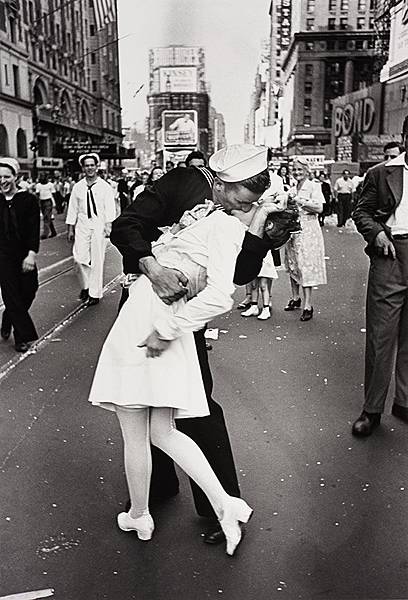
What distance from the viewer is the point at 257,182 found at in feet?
9.80

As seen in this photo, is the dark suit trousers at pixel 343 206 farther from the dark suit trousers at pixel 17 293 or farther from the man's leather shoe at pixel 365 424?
the man's leather shoe at pixel 365 424

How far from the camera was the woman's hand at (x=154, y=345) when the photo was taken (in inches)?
113

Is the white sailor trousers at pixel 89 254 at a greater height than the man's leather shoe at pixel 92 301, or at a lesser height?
greater

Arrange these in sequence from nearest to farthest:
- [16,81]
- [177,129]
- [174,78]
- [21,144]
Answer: [16,81] < [21,144] < [177,129] < [174,78]

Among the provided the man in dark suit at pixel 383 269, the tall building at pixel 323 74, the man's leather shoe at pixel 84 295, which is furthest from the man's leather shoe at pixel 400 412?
the tall building at pixel 323 74

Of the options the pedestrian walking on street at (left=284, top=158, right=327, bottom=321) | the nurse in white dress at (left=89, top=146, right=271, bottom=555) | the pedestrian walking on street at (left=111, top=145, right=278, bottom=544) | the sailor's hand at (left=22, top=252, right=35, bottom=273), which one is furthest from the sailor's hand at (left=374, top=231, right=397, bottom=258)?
the sailor's hand at (left=22, top=252, right=35, bottom=273)

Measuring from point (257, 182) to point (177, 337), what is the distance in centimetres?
75

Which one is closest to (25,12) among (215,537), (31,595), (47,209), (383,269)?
(47,209)

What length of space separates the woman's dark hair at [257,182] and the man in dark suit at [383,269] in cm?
172

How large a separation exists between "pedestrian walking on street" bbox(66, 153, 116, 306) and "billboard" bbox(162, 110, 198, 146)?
75.2 m

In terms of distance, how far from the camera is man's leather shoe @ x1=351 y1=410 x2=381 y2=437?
466cm

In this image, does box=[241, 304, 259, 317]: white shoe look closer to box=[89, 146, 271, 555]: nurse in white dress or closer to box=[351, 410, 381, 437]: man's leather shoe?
box=[351, 410, 381, 437]: man's leather shoe

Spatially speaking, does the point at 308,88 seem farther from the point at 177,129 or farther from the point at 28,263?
the point at 28,263

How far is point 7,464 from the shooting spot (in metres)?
4.22
